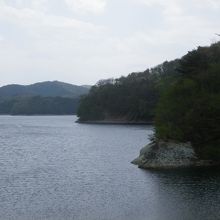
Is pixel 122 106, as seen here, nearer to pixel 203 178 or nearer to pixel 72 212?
pixel 203 178

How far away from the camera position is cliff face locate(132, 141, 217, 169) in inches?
2304

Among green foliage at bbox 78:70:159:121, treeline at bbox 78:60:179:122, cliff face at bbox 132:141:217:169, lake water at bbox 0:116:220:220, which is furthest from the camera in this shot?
treeline at bbox 78:60:179:122

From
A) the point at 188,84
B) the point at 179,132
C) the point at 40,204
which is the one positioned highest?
the point at 188,84

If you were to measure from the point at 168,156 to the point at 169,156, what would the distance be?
0.12 meters

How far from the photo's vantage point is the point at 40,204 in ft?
128

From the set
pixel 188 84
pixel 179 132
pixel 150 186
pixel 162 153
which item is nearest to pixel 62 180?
pixel 150 186

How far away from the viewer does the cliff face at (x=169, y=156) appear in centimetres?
5853

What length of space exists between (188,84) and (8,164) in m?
26.0

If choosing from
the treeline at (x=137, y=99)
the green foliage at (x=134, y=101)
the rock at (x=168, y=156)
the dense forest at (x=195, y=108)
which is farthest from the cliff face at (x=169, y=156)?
the treeline at (x=137, y=99)

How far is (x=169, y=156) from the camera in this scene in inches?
2340

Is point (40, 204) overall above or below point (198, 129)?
below

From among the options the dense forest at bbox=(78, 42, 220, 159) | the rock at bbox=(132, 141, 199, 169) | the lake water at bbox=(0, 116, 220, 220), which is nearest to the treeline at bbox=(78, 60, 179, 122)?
the dense forest at bbox=(78, 42, 220, 159)

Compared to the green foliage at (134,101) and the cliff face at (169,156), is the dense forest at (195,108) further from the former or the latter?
the green foliage at (134,101)

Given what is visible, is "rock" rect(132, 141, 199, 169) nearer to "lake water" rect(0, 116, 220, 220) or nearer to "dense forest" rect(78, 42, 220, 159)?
"dense forest" rect(78, 42, 220, 159)
